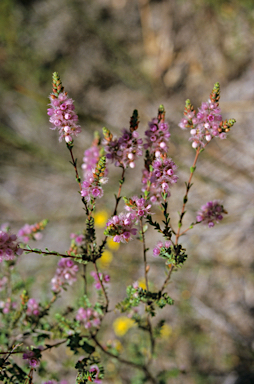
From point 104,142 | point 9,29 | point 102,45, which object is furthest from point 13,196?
point 104,142

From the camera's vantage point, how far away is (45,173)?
5.22 m

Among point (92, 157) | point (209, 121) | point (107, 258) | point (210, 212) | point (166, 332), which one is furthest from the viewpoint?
point (107, 258)

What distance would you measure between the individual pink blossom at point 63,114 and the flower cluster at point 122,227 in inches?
18.7

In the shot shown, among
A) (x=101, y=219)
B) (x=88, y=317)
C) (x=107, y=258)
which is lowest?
(x=88, y=317)

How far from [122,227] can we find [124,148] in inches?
17.7

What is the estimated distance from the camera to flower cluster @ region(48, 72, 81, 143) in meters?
1.37

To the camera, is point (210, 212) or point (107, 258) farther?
point (107, 258)

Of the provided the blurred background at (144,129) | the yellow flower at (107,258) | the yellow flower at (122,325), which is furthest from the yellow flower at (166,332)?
the yellow flower at (107,258)

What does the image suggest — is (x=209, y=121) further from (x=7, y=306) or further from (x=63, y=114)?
(x=7, y=306)

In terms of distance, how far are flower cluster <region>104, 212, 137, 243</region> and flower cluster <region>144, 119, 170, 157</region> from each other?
16.7 inches

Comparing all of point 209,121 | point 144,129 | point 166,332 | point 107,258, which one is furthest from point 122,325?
point 144,129

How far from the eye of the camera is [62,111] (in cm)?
139

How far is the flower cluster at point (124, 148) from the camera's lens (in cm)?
153

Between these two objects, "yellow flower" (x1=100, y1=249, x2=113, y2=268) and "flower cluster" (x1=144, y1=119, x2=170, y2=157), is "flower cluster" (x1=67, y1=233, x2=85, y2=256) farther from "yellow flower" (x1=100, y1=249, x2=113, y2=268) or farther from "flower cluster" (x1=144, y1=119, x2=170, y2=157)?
"yellow flower" (x1=100, y1=249, x2=113, y2=268)
